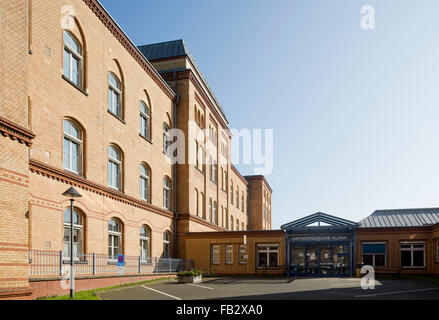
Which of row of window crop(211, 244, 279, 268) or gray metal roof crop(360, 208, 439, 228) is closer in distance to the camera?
row of window crop(211, 244, 279, 268)

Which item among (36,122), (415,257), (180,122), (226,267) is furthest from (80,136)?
(415,257)

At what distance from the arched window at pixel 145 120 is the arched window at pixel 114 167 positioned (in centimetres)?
406

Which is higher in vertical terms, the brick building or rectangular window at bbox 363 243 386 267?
the brick building

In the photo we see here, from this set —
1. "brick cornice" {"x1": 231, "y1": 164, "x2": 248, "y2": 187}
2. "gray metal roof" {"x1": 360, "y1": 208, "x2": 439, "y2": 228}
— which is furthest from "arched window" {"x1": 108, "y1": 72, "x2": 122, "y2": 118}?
"brick cornice" {"x1": 231, "y1": 164, "x2": 248, "y2": 187}

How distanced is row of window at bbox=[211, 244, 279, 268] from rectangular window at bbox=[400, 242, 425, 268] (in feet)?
29.8

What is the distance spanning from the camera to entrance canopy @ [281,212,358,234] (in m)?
32.6

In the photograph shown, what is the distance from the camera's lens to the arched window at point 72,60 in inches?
813

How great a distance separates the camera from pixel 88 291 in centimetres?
1788

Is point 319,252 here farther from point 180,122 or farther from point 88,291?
point 88,291

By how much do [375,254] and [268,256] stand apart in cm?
780

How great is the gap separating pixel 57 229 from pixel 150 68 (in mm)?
15008

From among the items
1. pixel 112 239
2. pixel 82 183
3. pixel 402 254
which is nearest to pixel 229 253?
pixel 402 254

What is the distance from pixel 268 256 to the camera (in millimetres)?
34531

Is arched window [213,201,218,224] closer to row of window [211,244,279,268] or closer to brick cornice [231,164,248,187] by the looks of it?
row of window [211,244,279,268]
